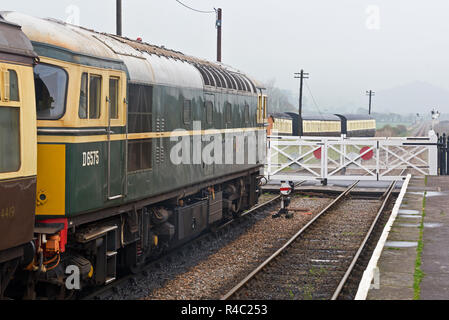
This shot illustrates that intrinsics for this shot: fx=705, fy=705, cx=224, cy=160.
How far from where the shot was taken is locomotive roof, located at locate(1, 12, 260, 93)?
924cm

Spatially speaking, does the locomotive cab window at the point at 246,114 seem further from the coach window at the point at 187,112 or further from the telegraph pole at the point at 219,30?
the telegraph pole at the point at 219,30

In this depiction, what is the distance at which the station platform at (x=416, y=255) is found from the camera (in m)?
10.1

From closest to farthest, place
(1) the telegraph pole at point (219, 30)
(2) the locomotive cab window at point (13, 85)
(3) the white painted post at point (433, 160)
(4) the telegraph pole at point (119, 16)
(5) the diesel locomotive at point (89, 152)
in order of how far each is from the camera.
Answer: (2) the locomotive cab window at point (13, 85) → (5) the diesel locomotive at point (89, 152) → (4) the telegraph pole at point (119, 16) → (3) the white painted post at point (433, 160) → (1) the telegraph pole at point (219, 30)

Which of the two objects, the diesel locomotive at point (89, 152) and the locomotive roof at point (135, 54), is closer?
the diesel locomotive at point (89, 152)

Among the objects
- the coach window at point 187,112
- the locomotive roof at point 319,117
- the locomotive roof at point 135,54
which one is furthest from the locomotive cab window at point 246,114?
the locomotive roof at point 319,117

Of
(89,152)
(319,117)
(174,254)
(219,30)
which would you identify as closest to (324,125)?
(319,117)

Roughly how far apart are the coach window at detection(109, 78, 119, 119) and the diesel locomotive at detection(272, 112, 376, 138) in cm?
4843

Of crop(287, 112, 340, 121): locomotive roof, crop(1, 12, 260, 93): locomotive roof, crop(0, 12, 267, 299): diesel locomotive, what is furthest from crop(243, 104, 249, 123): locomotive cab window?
crop(287, 112, 340, 121): locomotive roof

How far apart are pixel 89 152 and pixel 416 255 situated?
635 cm

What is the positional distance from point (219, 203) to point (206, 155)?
1.94m

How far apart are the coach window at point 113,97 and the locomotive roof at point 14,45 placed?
2100 mm

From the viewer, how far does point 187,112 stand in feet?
46.6
